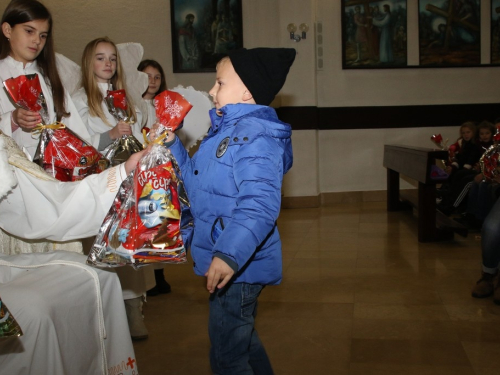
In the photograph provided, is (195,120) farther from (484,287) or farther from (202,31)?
(202,31)

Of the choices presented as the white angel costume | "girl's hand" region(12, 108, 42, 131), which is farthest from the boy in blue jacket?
"girl's hand" region(12, 108, 42, 131)

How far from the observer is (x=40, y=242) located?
2641 millimetres

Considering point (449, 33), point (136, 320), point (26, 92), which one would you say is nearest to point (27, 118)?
point (26, 92)

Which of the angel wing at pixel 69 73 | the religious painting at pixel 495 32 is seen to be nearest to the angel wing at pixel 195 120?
the angel wing at pixel 69 73

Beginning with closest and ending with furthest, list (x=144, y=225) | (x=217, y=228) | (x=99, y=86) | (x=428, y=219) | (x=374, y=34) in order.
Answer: (x=144, y=225), (x=217, y=228), (x=99, y=86), (x=428, y=219), (x=374, y=34)

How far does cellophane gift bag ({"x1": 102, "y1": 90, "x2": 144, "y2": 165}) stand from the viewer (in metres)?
3.34

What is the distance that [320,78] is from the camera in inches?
385

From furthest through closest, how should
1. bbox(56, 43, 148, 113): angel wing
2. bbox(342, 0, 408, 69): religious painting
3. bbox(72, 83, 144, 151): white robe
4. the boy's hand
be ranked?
bbox(342, 0, 408, 69): religious painting, bbox(56, 43, 148, 113): angel wing, bbox(72, 83, 144, 151): white robe, the boy's hand

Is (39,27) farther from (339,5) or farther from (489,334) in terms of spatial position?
(339,5)

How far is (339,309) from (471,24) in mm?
7102

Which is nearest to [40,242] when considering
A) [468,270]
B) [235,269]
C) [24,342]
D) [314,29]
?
Result: [24,342]

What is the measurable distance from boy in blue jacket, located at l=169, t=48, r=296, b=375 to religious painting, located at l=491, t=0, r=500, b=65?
832cm

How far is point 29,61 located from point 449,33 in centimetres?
804

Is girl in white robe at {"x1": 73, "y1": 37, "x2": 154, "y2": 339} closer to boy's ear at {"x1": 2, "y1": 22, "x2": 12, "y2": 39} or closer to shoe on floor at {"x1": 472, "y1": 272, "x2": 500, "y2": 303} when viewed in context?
boy's ear at {"x1": 2, "y1": 22, "x2": 12, "y2": 39}
